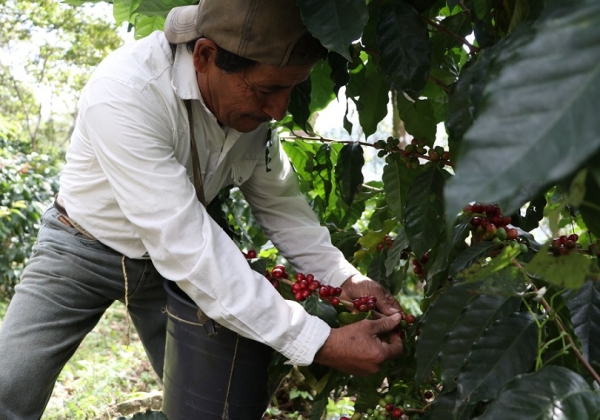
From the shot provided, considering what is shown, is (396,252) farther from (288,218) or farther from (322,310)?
(288,218)

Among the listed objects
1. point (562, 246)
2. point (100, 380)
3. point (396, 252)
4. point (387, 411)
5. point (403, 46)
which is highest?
point (403, 46)

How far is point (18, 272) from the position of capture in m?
5.96

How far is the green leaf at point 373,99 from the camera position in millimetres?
1827

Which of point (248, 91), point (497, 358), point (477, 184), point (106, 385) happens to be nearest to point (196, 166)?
point (248, 91)

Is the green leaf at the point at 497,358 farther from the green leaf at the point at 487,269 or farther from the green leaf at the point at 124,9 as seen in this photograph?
the green leaf at the point at 124,9

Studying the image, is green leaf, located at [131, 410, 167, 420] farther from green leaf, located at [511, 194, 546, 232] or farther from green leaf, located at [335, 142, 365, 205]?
green leaf, located at [511, 194, 546, 232]

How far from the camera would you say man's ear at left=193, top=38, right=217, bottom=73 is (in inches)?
68.7

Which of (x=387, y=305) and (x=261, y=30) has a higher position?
(x=261, y=30)

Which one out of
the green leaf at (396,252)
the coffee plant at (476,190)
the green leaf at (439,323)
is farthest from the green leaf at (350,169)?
the green leaf at (439,323)

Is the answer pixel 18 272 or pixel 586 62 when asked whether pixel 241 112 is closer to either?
pixel 586 62

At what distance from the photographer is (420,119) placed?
1.85 meters

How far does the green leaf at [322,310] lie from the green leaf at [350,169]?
0.38 metres

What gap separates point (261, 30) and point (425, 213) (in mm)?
563

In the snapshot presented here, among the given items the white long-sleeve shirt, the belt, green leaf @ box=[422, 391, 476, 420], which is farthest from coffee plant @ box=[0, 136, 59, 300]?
green leaf @ box=[422, 391, 476, 420]
